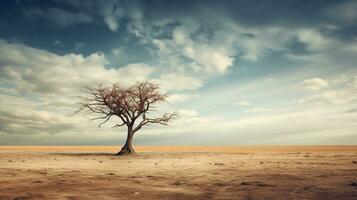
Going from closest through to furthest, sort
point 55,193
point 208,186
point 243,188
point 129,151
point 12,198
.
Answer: point 12,198
point 55,193
point 243,188
point 208,186
point 129,151

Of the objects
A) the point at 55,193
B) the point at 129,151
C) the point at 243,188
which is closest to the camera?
the point at 55,193

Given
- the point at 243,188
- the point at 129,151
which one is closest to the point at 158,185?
the point at 243,188

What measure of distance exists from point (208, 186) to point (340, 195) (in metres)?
4.58

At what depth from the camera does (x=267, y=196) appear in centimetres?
1043

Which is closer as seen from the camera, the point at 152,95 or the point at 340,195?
the point at 340,195

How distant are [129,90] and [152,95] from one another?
3.27 metres

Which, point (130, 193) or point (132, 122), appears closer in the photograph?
point (130, 193)

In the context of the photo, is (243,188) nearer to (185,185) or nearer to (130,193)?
(185,185)

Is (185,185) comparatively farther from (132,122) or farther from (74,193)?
(132,122)

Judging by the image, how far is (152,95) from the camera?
4941 cm

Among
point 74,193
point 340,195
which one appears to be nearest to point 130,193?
point 74,193

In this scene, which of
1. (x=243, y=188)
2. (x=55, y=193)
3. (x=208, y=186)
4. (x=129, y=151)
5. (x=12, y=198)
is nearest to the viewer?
(x=12, y=198)

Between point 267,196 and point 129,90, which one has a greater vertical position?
point 129,90

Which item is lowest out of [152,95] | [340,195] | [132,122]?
[340,195]
